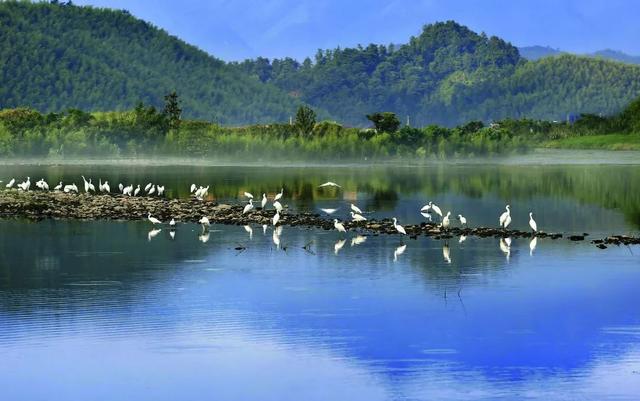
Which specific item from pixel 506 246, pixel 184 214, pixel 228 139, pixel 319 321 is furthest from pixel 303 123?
pixel 319 321

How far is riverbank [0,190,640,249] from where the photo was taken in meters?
39.3

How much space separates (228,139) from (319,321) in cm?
10988

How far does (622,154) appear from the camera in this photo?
14012 cm

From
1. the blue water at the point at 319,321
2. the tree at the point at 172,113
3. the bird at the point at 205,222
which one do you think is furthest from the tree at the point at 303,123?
the blue water at the point at 319,321

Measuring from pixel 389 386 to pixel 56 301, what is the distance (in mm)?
9749

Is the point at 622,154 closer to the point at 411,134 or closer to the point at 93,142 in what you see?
the point at 411,134

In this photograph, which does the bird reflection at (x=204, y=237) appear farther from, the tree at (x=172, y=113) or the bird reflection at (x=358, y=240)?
the tree at (x=172, y=113)

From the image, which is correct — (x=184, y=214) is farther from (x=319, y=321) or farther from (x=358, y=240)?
(x=319, y=321)

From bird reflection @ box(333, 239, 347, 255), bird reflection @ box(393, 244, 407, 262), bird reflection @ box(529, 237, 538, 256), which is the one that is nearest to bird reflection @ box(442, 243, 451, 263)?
bird reflection @ box(393, 244, 407, 262)

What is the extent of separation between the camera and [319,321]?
949 inches

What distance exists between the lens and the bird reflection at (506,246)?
34.6 metres

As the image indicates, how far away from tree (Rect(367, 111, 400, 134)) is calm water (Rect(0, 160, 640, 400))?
87344 mm

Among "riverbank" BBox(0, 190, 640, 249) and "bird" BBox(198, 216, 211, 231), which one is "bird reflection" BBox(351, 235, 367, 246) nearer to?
"riverbank" BBox(0, 190, 640, 249)

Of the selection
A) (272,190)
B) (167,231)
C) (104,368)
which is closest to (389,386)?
(104,368)
